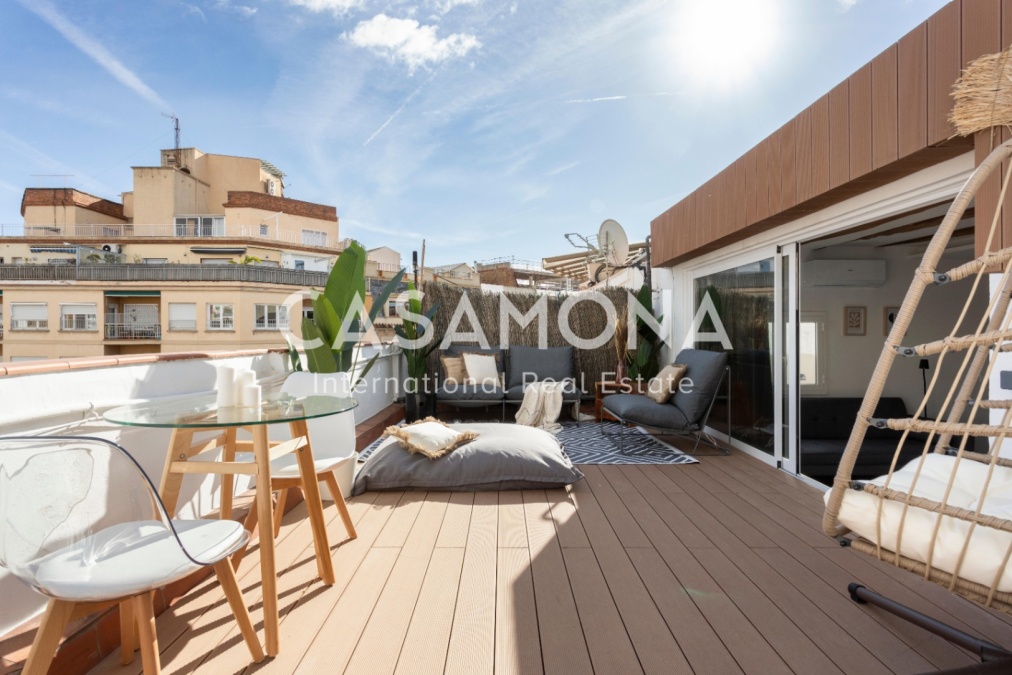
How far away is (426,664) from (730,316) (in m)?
4.29

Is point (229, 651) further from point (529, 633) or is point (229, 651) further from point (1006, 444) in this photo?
point (1006, 444)

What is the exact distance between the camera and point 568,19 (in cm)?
552

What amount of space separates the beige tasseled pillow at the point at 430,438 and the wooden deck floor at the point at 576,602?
48cm

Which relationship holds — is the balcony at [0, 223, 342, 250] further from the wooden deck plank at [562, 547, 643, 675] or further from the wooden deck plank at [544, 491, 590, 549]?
the wooden deck plank at [562, 547, 643, 675]

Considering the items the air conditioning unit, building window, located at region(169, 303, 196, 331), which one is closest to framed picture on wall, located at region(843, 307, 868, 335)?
the air conditioning unit

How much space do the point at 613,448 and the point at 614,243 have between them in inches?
137

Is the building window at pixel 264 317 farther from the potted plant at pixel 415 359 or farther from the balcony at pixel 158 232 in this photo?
the potted plant at pixel 415 359

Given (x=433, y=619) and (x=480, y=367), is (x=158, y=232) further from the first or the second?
(x=433, y=619)

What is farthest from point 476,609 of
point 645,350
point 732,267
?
point 645,350

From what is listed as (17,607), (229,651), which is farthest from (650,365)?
(17,607)

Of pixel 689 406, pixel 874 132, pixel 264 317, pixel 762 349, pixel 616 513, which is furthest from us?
pixel 264 317

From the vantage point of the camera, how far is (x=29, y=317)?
70.7 ft

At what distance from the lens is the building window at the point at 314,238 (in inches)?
1123

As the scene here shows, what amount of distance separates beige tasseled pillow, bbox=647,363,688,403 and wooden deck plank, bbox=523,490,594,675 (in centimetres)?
226
